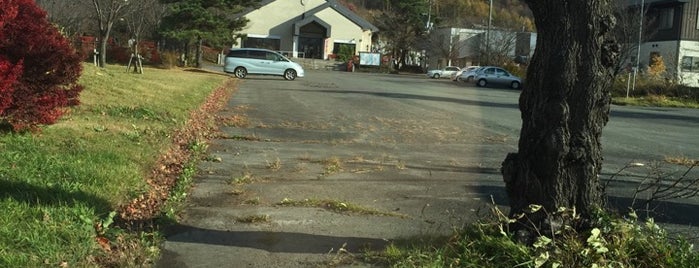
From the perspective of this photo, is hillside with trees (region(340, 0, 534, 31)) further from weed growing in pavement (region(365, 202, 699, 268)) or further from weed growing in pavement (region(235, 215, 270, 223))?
weed growing in pavement (region(365, 202, 699, 268))

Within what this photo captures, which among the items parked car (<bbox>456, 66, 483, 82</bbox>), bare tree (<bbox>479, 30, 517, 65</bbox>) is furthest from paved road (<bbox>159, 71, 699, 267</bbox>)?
bare tree (<bbox>479, 30, 517, 65</bbox>)

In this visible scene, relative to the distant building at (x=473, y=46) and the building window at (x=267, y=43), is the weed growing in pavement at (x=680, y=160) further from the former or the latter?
the building window at (x=267, y=43)

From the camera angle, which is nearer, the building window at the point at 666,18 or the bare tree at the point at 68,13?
the bare tree at the point at 68,13

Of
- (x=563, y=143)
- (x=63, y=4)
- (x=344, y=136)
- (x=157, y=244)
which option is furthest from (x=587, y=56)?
(x=63, y=4)

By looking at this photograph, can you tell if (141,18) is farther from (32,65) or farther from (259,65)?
(32,65)

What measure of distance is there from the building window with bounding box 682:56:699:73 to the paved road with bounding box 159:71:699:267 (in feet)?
102

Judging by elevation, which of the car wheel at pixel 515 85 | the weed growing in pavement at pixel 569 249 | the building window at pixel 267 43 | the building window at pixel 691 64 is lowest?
the weed growing in pavement at pixel 569 249

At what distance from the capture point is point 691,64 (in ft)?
147

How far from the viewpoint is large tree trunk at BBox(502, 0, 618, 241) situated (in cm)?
430

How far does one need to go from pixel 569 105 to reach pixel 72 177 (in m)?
4.72

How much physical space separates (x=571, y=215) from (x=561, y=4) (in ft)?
4.52

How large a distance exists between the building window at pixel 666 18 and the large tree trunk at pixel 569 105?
45.9 metres

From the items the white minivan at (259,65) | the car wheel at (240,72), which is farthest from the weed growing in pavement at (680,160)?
the car wheel at (240,72)

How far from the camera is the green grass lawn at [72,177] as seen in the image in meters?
4.56
